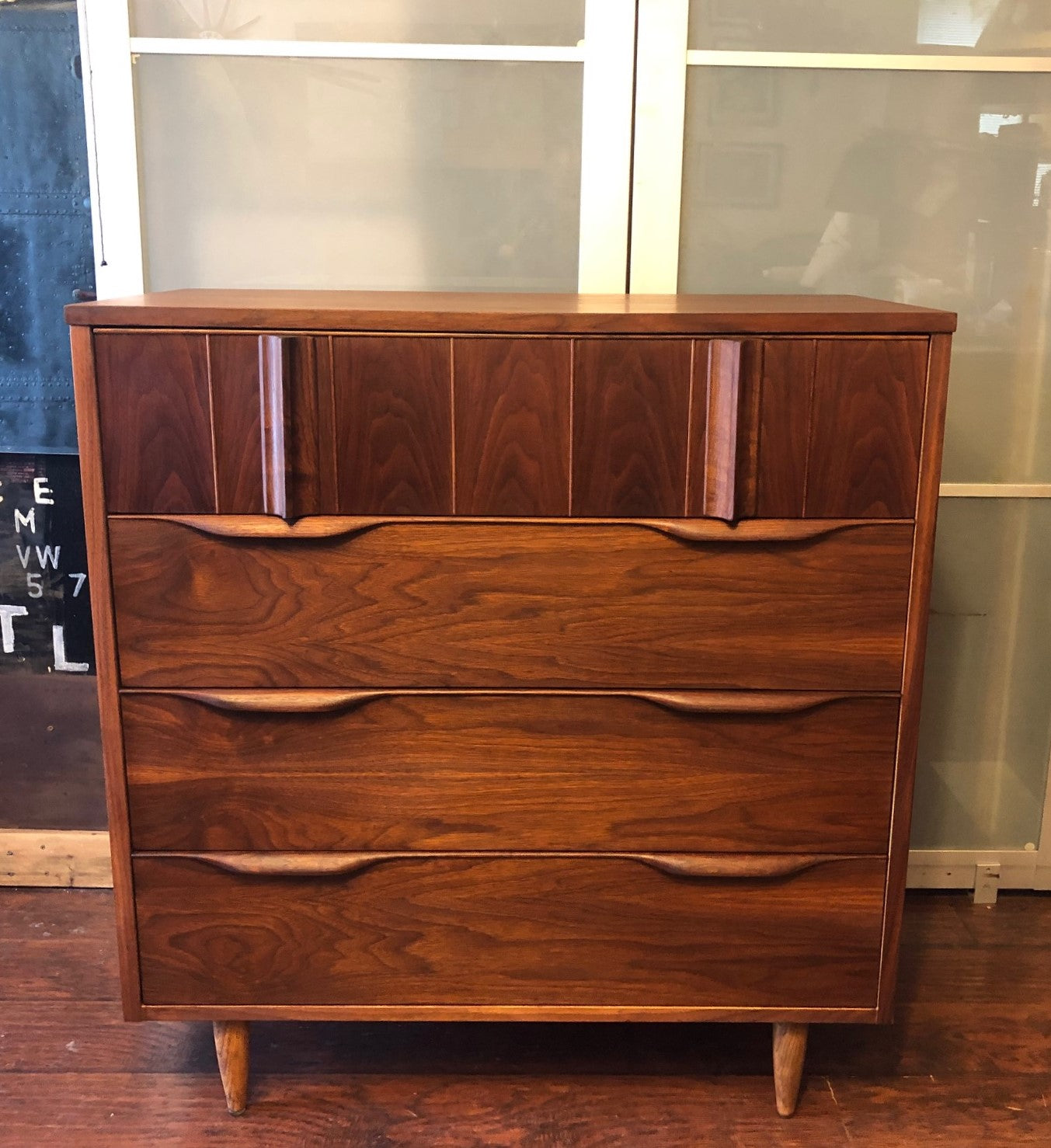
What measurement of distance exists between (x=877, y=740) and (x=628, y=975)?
405 millimetres

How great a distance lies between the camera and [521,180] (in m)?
1.70

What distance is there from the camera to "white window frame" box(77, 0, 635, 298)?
1638 mm

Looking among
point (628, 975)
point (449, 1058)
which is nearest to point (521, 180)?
point (628, 975)

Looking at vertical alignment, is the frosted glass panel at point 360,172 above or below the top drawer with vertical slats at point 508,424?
above

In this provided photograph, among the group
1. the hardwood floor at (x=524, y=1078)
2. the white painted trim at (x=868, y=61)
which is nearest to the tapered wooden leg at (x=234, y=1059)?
the hardwood floor at (x=524, y=1078)

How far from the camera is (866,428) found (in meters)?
1.22

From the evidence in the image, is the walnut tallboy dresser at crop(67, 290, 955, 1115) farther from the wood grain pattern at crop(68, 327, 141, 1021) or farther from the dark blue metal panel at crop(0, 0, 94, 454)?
the dark blue metal panel at crop(0, 0, 94, 454)

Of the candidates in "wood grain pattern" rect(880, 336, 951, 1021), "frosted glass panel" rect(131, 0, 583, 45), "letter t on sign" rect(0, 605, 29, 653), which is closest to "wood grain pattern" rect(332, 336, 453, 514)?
"wood grain pattern" rect(880, 336, 951, 1021)

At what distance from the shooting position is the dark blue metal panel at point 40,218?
1675mm

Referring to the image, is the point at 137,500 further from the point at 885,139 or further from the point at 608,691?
the point at 885,139

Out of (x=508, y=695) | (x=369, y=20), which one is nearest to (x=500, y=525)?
(x=508, y=695)

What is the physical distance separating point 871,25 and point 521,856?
4.19 feet

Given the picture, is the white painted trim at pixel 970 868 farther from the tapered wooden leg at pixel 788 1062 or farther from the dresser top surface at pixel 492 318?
the dresser top surface at pixel 492 318

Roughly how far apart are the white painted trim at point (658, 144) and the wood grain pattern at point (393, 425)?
0.65 meters
